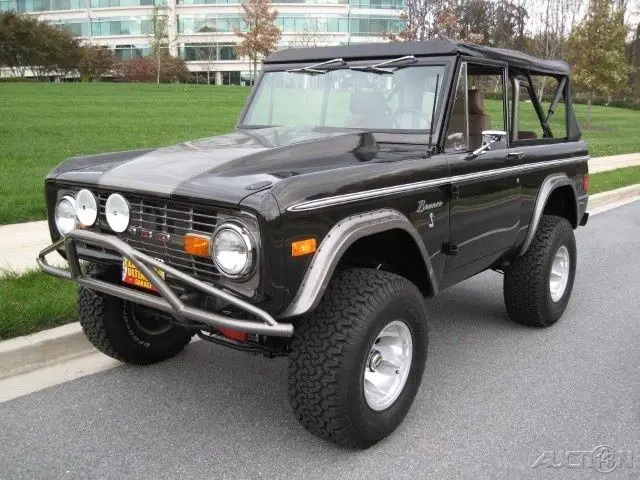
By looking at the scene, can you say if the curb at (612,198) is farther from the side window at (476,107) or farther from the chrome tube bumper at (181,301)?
the chrome tube bumper at (181,301)

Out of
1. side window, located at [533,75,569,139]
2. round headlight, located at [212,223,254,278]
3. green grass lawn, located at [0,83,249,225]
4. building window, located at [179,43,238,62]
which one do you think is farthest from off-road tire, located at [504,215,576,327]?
building window, located at [179,43,238,62]

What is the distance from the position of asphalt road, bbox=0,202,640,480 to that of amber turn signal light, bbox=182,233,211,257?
1.03 metres

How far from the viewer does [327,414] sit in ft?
9.80

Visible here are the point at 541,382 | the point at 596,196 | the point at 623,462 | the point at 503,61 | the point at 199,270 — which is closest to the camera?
the point at 199,270

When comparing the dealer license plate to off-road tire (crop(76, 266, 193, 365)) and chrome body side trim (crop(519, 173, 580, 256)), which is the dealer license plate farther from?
chrome body side trim (crop(519, 173, 580, 256))

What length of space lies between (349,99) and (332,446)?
84.8 inches

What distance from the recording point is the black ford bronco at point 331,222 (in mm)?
2826

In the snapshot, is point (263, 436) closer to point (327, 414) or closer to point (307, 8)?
point (327, 414)

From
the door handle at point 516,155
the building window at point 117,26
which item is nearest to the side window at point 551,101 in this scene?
the door handle at point 516,155

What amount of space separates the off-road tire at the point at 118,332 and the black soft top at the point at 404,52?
2.05 meters

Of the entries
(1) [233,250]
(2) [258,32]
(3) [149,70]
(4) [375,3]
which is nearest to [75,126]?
(1) [233,250]

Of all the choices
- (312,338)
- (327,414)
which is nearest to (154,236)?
(312,338)

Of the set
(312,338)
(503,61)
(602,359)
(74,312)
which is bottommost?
(602,359)

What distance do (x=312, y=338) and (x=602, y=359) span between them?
8.21 feet
